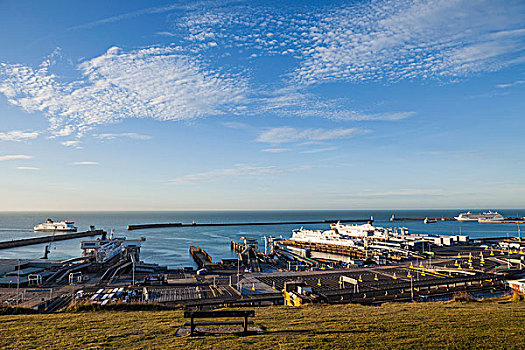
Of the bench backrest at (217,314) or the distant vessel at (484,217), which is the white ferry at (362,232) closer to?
the bench backrest at (217,314)

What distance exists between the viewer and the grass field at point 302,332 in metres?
8.41

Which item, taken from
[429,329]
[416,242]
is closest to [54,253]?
[416,242]

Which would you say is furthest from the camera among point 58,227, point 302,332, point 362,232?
point 58,227

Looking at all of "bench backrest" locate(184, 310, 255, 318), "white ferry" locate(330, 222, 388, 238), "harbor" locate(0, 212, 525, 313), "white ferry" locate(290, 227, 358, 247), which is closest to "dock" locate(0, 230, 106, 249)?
"harbor" locate(0, 212, 525, 313)

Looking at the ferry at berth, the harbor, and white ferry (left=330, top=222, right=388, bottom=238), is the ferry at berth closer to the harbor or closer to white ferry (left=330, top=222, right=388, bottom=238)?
white ferry (left=330, top=222, right=388, bottom=238)

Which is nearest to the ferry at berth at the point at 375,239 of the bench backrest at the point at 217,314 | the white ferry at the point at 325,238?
the white ferry at the point at 325,238

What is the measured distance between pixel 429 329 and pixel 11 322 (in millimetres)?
13705

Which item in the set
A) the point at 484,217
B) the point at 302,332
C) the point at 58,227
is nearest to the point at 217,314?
the point at 302,332

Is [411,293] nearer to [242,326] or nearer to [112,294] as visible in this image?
[242,326]

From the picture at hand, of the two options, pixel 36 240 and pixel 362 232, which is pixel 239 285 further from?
pixel 36 240

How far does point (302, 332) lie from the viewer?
960cm

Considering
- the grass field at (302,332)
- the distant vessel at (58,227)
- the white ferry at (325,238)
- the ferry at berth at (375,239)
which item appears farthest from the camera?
the distant vessel at (58,227)

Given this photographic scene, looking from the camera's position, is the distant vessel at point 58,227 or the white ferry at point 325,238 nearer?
the white ferry at point 325,238

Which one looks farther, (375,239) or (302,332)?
(375,239)
